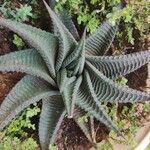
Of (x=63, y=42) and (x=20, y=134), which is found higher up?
(x=63, y=42)


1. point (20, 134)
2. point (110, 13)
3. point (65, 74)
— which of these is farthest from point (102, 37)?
point (20, 134)

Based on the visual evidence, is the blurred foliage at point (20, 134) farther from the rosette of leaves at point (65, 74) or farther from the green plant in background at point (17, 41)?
the green plant in background at point (17, 41)

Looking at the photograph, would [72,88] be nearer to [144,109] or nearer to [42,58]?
[42,58]

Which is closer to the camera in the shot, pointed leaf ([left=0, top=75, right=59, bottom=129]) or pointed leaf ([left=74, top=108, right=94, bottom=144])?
pointed leaf ([left=0, top=75, right=59, bottom=129])

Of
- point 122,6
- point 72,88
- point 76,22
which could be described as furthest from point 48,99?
point 122,6

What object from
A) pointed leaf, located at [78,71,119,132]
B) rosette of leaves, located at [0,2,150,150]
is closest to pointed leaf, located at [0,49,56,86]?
rosette of leaves, located at [0,2,150,150]

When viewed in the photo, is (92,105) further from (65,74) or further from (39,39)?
(39,39)

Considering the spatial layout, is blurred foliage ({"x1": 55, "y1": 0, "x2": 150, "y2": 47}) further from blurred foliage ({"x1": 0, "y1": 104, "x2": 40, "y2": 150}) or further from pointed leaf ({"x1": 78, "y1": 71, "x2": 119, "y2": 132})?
blurred foliage ({"x1": 0, "y1": 104, "x2": 40, "y2": 150})

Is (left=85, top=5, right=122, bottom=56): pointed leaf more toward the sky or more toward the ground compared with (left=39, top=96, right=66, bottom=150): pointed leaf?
more toward the sky
